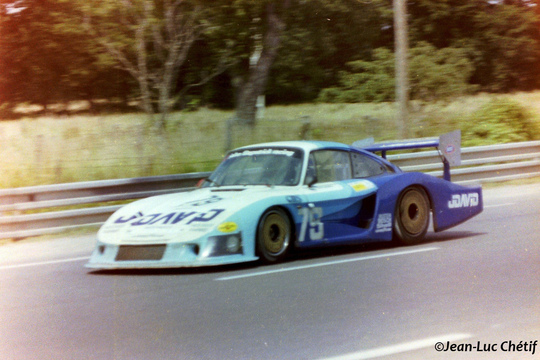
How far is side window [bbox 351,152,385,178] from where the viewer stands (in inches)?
342

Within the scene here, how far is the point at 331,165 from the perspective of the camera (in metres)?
8.45

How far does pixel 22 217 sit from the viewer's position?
10531mm

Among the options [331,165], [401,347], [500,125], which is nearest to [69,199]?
[331,165]

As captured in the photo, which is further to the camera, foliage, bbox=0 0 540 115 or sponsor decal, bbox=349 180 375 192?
foliage, bbox=0 0 540 115

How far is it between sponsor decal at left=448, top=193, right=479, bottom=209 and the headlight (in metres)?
3.28

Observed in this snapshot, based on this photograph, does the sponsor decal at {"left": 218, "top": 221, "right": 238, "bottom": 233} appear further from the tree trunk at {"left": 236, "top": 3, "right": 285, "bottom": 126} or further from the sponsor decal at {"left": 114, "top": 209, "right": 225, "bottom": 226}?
the tree trunk at {"left": 236, "top": 3, "right": 285, "bottom": 126}

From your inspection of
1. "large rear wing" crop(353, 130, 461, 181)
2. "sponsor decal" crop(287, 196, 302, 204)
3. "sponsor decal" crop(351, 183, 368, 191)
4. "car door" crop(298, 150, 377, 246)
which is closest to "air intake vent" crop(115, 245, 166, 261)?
"sponsor decal" crop(287, 196, 302, 204)

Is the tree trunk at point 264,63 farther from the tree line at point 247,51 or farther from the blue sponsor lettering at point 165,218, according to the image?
the blue sponsor lettering at point 165,218

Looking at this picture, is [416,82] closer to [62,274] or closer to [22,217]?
[22,217]

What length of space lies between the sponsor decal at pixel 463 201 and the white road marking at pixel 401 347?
463cm

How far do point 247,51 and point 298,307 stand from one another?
2214cm

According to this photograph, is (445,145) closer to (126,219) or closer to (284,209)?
(284,209)

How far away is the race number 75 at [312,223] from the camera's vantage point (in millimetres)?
7672

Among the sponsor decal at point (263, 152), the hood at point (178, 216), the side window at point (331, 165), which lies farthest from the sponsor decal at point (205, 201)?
the side window at point (331, 165)
